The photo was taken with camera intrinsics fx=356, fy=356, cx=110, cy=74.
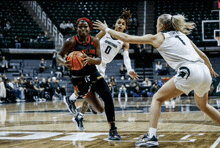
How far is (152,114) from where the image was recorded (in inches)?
177

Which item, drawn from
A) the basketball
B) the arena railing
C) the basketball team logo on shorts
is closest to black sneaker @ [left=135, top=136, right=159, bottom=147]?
the basketball team logo on shorts

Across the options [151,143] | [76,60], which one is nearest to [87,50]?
[76,60]

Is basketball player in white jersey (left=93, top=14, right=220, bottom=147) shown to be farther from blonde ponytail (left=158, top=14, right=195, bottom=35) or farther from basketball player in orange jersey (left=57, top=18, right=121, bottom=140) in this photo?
basketball player in orange jersey (left=57, top=18, right=121, bottom=140)

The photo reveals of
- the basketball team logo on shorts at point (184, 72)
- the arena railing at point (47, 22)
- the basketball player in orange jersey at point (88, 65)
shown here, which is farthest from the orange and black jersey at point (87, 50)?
the arena railing at point (47, 22)

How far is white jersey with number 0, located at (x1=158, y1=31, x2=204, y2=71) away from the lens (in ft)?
14.6

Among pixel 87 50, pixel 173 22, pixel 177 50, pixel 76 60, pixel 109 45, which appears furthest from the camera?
A: pixel 109 45

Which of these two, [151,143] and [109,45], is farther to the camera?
[109,45]

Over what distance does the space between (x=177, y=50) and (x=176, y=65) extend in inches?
7.5

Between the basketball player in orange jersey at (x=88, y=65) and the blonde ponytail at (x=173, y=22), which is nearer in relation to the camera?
the blonde ponytail at (x=173, y=22)

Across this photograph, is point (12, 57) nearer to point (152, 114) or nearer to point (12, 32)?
point (12, 32)

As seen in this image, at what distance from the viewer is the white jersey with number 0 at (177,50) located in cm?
445

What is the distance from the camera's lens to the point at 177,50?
446 centimetres

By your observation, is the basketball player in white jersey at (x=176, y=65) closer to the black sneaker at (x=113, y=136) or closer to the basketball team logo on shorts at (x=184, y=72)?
the basketball team logo on shorts at (x=184, y=72)

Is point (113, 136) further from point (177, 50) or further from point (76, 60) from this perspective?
point (177, 50)
